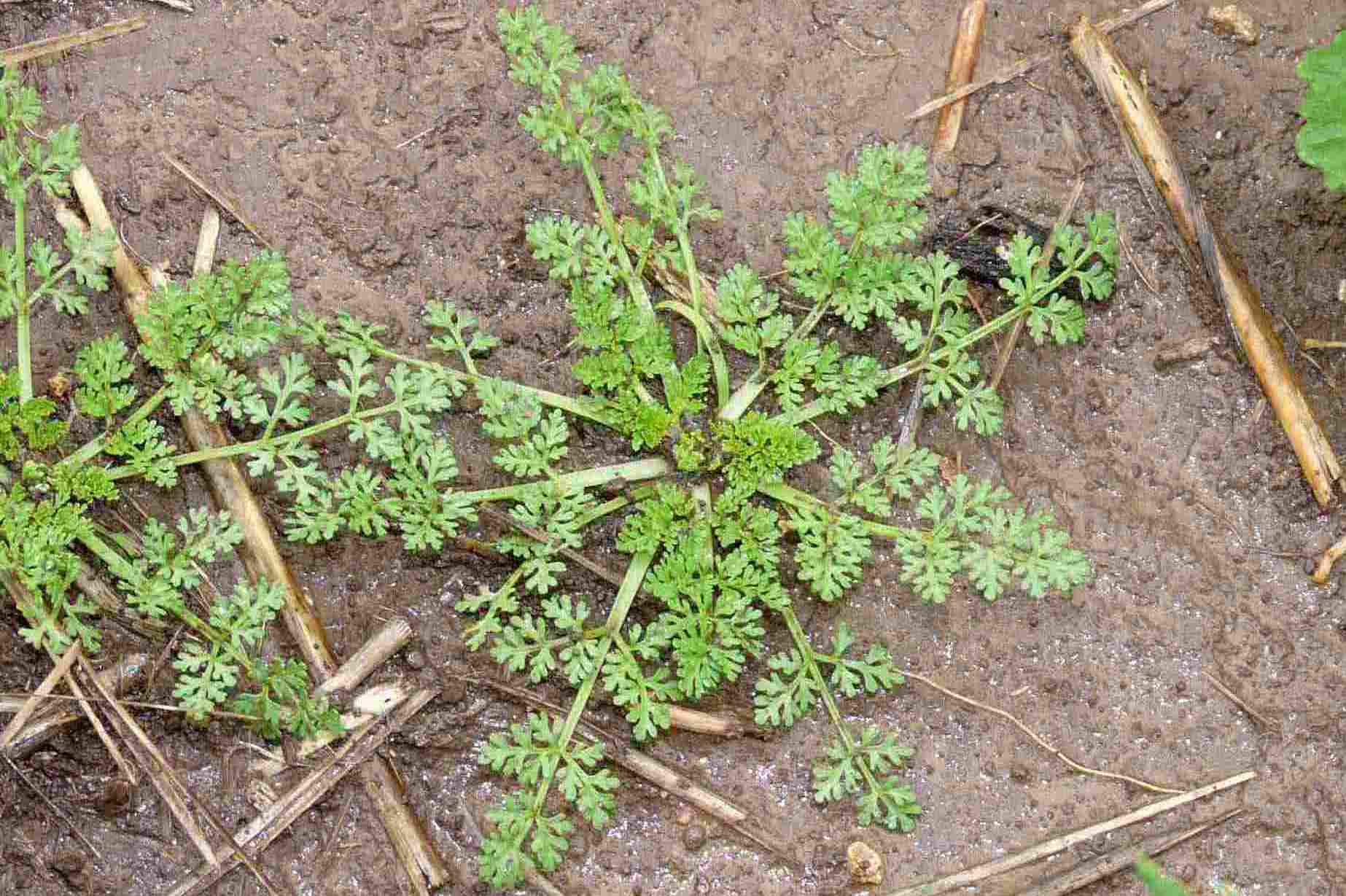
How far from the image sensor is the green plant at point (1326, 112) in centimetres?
435

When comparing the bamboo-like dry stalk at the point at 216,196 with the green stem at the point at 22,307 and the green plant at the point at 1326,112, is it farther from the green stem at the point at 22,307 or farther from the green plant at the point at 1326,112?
the green plant at the point at 1326,112

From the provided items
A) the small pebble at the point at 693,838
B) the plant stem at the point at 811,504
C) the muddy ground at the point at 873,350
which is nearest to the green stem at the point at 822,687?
the muddy ground at the point at 873,350

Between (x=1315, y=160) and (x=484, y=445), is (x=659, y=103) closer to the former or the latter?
(x=484, y=445)

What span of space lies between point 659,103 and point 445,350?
1.16m

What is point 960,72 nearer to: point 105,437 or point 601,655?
point 601,655

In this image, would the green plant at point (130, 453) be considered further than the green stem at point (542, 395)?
No

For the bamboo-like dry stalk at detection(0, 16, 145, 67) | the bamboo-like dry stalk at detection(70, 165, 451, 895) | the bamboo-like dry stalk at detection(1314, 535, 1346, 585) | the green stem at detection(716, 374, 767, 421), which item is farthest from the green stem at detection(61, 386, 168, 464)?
the bamboo-like dry stalk at detection(1314, 535, 1346, 585)

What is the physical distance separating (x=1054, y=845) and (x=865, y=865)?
642mm

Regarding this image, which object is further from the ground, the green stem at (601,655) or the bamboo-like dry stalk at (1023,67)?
the bamboo-like dry stalk at (1023,67)

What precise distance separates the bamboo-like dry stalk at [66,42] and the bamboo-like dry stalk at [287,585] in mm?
610

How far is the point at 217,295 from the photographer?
14.1 ft

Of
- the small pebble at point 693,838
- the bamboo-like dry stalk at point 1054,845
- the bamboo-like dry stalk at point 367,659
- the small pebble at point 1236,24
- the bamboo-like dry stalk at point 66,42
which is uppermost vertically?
the bamboo-like dry stalk at point 66,42

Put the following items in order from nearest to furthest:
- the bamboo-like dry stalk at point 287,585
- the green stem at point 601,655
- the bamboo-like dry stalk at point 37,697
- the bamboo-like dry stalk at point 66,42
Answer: the green stem at point 601,655
the bamboo-like dry stalk at point 37,697
the bamboo-like dry stalk at point 287,585
the bamboo-like dry stalk at point 66,42

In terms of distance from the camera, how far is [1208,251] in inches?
185
